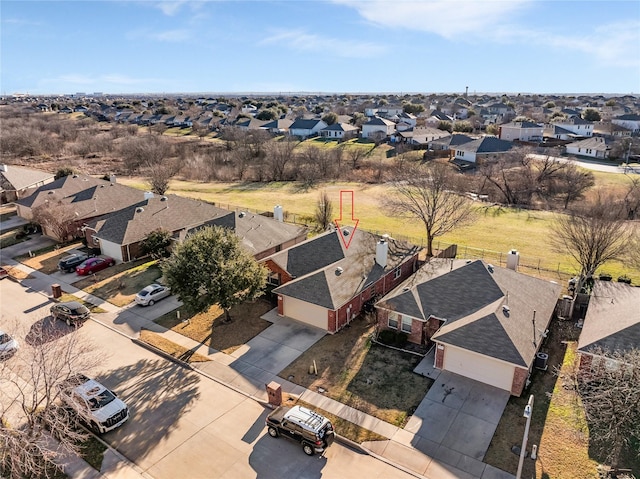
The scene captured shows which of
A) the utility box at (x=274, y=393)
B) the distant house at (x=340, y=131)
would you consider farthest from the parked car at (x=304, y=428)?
the distant house at (x=340, y=131)

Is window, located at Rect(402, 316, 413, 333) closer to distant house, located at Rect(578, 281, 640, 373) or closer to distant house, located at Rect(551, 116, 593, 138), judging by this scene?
distant house, located at Rect(578, 281, 640, 373)

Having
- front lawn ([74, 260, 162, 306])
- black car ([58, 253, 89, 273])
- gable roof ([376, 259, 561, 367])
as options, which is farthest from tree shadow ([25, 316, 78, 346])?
gable roof ([376, 259, 561, 367])

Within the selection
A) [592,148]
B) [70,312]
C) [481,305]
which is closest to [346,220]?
[481,305]

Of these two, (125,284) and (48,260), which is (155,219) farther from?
(48,260)

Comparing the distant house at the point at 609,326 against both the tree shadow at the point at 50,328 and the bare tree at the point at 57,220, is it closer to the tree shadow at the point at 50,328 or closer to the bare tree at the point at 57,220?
the tree shadow at the point at 50,328

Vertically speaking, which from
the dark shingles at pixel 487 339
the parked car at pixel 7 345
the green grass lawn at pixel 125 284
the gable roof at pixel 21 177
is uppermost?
the gable roof at pixel 21 177

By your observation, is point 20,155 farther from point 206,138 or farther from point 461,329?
point 461,329

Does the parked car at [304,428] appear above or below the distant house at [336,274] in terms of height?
below
